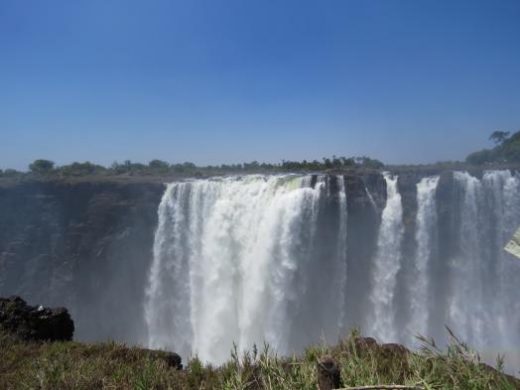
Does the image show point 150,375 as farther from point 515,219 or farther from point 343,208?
point 515,219

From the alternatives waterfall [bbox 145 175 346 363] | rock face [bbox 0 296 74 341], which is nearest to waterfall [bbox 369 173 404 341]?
waterfall [bbox 145 175 346 363]

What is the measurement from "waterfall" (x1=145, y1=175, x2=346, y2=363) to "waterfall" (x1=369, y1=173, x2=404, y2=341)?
190 centimetres

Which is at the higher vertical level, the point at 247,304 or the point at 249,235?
the point at 249,235

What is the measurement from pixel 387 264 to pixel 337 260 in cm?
272

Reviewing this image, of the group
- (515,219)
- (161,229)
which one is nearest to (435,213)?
(515,219)

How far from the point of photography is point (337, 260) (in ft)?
67.4

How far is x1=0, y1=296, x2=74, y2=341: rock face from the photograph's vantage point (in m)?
8.03

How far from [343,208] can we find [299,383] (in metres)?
17.4

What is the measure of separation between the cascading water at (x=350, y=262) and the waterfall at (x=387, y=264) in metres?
0.05

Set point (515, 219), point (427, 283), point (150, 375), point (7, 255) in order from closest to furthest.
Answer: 1. point (150, 375)
2. point (515, 219)
3. point (427, 283)
4. point (7, 255)

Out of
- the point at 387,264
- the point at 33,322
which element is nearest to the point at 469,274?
the point at 387,264

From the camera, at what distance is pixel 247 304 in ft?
65.7

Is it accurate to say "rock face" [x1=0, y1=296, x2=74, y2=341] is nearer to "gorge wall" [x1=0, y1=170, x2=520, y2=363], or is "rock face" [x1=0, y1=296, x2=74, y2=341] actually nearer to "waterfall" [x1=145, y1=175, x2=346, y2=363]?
"waterfall" [x1=145, y1=175, x2=346, y2=363]

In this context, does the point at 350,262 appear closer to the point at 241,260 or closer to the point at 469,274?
the point at 241,260
